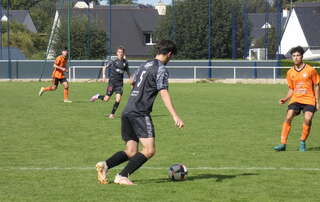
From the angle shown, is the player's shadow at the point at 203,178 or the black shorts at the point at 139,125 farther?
the player's shadow at the point at 203,178

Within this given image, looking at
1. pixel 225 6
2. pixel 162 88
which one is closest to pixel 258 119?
pixel 162 88

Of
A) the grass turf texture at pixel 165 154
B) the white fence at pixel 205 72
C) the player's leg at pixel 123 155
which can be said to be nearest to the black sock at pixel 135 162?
the player's leg at pixel 123 155

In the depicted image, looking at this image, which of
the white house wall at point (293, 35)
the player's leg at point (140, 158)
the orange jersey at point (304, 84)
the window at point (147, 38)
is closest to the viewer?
the player's leg at point (140, 158)

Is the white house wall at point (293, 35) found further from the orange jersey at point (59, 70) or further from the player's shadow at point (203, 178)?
the player's shadow at point (203, 178)

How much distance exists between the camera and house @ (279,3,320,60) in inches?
2965

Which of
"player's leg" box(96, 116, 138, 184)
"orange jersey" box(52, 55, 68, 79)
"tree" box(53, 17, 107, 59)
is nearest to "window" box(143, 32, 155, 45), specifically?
"tree" box(53, 17, 107, 59)

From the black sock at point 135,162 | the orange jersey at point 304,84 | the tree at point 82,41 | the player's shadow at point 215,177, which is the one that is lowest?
the player's shadow at point 215,177

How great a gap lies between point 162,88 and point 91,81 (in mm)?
31814

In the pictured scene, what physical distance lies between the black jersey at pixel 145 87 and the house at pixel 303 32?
6801cm

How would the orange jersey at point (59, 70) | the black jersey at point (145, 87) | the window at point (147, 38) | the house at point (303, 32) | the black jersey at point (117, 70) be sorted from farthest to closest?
the house at point (303, 32) → the window at point (147, 38) → the orange jersey at point (59, 70) → the black jersey at point (117, 70) → the black jersey at point (145, 87)

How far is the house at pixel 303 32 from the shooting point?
2965 inches

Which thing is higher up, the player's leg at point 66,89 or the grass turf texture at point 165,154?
the player's leg at point 66,89

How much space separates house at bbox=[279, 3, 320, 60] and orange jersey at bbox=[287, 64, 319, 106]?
63804 millimetres

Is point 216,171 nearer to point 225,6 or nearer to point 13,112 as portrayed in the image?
point 13,112
